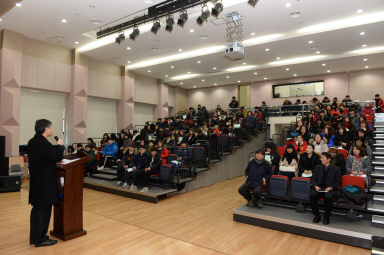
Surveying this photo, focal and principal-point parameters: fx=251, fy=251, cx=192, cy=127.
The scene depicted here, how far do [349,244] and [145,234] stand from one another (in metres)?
3.00

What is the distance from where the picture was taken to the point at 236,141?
9.39 meters

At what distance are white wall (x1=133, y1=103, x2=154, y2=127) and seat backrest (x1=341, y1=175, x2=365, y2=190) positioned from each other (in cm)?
1238

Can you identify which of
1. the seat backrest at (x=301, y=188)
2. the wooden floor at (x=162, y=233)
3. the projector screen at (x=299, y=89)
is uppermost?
the projector screen at (x=299, y=89)

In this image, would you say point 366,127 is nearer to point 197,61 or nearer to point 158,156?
point 158,156

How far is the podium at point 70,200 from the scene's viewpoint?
3436 mm

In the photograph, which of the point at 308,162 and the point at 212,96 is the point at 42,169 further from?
the point at 212,96

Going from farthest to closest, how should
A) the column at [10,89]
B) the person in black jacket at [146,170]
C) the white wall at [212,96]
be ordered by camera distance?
the white wall at [212,96], the column at [10,89], the person in black jacket at [146,170]

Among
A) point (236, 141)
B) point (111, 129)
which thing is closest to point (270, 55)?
point (236, 141)

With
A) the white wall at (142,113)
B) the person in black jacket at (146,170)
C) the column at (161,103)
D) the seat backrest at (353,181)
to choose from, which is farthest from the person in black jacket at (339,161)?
the column at (161,103)

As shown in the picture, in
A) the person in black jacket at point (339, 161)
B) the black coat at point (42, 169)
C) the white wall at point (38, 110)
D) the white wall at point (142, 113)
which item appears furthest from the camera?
the white wall at point (142, 113)

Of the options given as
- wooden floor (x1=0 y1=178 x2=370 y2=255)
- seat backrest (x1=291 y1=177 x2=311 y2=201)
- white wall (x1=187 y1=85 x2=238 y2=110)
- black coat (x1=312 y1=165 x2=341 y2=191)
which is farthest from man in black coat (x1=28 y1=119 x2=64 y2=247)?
white wall (x1=187 y1=85 x2=238 y2=110)

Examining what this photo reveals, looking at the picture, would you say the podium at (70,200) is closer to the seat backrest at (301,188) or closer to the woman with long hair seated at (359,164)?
the seat backrest at (301,188)

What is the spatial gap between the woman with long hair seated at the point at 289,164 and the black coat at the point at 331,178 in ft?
2.71

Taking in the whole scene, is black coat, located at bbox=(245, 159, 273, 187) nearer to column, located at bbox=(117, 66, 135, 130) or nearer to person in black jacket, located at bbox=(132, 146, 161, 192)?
person in black jacket, located at bbox=(132, 146, 161, 192)
